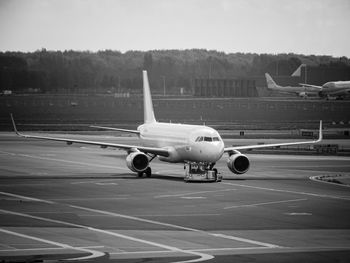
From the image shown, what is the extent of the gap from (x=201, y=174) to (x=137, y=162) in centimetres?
513

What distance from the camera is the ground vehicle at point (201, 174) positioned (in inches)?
2864

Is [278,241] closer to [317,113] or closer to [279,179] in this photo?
[279,179]

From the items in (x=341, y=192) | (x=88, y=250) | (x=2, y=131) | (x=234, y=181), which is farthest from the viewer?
(x=2, y=131)

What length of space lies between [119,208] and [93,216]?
13.2 ft

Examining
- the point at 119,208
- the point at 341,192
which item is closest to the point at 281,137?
the point at 341,192

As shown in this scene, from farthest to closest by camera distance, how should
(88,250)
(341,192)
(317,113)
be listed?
(317,113), (341,192), (88,250)

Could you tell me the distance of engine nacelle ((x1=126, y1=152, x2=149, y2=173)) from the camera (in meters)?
74.0

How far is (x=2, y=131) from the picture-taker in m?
144

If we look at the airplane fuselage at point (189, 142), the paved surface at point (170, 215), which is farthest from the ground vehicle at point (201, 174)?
the paved surface at point (170, 215)

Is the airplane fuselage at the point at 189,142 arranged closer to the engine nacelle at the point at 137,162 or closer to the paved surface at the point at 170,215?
the paved surface at the point at 170,215

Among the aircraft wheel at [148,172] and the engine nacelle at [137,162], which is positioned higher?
the engine nacelle at [137,162]

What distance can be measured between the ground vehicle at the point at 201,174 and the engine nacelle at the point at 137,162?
3.53m

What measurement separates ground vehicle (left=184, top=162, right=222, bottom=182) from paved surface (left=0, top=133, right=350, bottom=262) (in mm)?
870

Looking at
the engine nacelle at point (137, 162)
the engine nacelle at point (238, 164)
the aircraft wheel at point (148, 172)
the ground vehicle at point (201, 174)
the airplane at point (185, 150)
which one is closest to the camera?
the airplane at point (185, 150)
